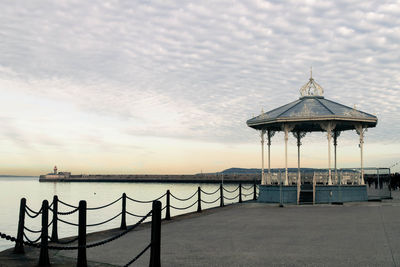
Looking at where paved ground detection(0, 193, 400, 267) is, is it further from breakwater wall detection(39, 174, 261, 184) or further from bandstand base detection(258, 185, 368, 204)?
breakwater wall detection(39, 174, 261, 184)

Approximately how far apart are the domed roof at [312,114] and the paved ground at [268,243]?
6794mm

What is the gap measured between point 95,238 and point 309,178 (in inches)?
648

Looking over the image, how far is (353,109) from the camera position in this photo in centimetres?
2250

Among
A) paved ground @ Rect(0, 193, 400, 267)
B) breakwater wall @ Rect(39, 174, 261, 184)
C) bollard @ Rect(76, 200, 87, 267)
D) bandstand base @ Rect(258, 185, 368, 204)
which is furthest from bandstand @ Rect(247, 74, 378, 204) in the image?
breakwater wall @ Rect(39, 174, 261, 184)

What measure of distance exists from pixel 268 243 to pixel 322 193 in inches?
501

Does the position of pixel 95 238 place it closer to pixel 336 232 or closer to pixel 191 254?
pixel 191 254

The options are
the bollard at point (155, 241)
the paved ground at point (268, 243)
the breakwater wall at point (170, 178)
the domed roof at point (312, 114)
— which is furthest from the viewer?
the breakwater wall at point (170, 178)

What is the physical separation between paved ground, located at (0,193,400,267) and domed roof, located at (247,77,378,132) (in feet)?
22.3

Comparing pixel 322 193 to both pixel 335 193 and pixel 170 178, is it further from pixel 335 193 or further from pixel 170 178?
pixel 170 178

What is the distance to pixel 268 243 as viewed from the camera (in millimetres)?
10203

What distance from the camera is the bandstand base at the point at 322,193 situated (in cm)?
2192

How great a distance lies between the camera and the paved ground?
828 centimetres

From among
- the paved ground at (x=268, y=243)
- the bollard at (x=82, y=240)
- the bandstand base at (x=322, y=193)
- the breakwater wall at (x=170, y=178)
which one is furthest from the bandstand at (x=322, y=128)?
the breakwater wall at (x=170, y=178)

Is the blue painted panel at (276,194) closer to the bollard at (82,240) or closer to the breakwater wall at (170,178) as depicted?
the bollard at (82,240)
